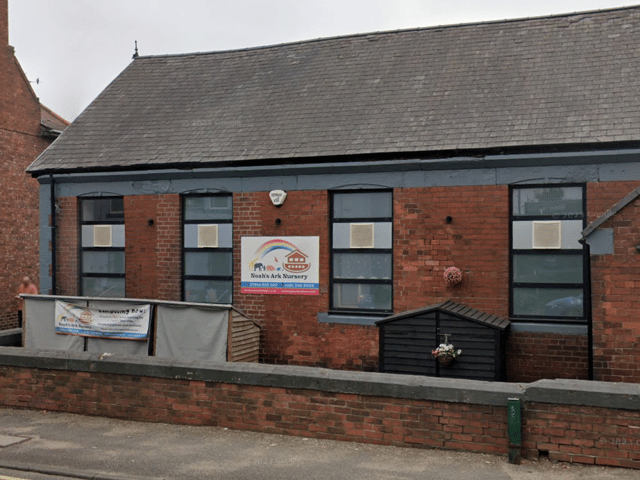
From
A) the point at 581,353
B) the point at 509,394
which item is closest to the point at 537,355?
the point at 581,353

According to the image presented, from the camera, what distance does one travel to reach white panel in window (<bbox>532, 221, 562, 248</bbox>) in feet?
36.5

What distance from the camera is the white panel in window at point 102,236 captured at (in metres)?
14.5

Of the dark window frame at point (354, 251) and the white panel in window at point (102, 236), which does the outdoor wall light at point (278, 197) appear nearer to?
the dark window frame at point (354, 251)

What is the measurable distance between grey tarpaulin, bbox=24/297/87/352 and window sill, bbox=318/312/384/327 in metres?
5.30

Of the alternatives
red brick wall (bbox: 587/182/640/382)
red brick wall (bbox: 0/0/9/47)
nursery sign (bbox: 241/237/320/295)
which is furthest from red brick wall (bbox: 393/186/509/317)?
red brick wall (bbox: 0/0/9/47)

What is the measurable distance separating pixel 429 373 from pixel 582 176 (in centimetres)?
436

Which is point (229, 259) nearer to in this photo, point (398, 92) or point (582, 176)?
point (398, 92)

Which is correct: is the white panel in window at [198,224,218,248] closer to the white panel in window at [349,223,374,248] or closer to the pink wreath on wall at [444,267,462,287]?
the white panel in window at [349,223,374,248]

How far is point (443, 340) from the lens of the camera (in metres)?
10.4

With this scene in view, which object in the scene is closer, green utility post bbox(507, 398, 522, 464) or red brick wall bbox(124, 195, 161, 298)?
green utility post bbox(507, 398, 522, 464)

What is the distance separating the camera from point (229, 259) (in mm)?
13500

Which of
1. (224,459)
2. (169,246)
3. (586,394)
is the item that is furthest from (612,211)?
(169,246)

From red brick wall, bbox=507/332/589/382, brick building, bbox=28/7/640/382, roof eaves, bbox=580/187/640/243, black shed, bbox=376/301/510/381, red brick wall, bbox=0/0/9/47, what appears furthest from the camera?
red brick wall, bbox=0/0/9/47

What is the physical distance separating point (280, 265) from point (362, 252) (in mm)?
1738
